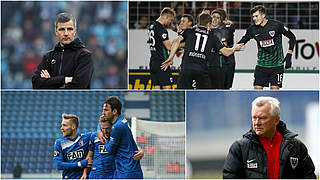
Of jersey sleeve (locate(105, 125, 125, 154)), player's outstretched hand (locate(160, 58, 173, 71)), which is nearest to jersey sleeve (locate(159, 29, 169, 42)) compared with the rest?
player's outstretched hand (locate(160, 58, 173, 71))

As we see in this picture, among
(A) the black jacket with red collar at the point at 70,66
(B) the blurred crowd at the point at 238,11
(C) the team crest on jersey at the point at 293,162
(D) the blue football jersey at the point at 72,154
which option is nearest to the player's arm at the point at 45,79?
(A) the black jacket with red collar at the point at 70,66

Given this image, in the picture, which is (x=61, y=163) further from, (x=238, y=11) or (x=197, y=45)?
(x=238, y=11)

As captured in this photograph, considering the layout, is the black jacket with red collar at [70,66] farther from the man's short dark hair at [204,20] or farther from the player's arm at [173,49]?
the man's short dark hair at [204,20]

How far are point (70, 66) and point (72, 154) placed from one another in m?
1.00

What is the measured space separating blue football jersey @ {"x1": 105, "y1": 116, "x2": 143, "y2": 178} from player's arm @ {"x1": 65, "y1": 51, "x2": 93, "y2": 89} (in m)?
0.53

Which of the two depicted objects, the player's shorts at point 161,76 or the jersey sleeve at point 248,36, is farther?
the jersey sleeve at point 248,36

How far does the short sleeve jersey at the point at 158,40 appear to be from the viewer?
6.37 metres

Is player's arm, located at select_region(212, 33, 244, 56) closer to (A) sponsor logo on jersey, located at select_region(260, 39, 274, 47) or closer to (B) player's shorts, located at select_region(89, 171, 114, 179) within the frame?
(A) sponsor logo on jersey, located at select_region(260, 39, 274, 47)

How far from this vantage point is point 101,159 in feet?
19.1

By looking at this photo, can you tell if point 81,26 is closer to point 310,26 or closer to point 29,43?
point 29,43

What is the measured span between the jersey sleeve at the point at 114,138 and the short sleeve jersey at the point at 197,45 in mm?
1147

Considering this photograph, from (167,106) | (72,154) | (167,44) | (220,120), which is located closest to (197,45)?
(167,44)

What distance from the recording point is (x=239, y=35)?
7.22 meters

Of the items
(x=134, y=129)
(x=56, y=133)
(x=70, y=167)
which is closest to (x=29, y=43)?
(x=56, y=133)
